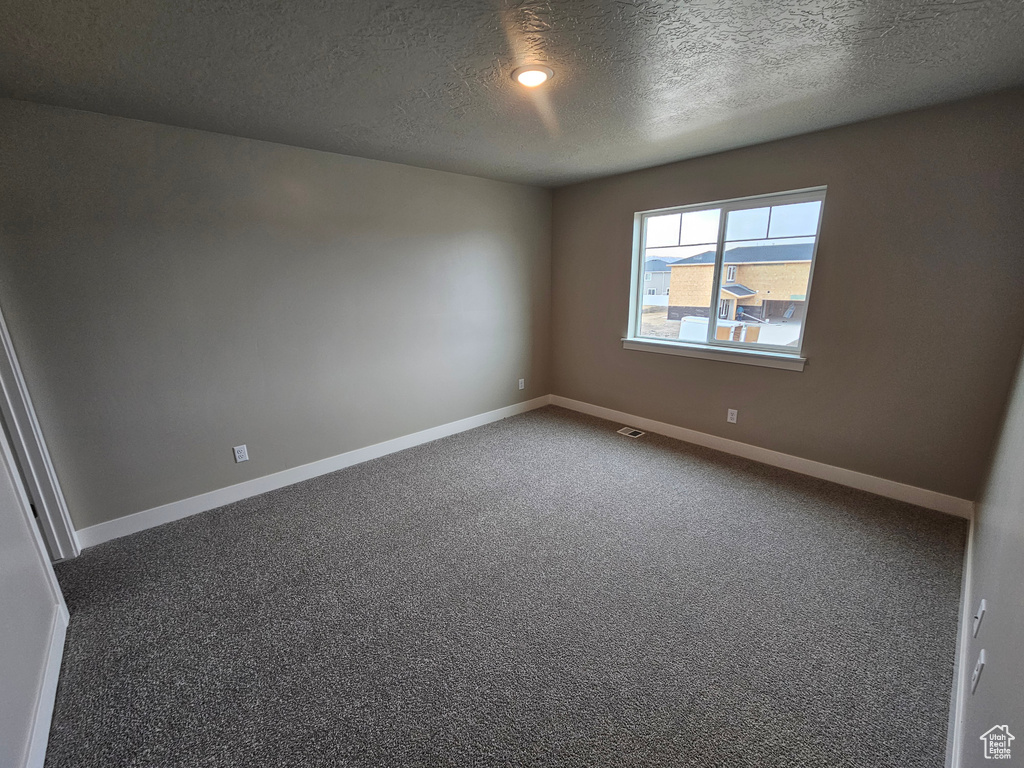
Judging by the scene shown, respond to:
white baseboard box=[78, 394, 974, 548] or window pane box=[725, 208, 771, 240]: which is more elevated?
window pane box=[725, 208, 771, 240]

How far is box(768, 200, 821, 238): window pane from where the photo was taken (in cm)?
281

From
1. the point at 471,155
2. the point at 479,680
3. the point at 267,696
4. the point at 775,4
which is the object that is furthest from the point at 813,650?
the point at 471,155

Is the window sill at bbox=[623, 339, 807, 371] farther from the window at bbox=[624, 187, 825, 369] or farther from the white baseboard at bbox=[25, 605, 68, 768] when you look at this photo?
the white baseboard at bbox=[25, 605, 68, 768]

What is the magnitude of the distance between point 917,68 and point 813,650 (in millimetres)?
2512

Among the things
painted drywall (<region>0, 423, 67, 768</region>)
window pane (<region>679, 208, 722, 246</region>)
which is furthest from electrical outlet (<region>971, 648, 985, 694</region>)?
window pane (<region>679, 208, 722, 246</region>)

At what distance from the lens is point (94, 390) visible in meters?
2.26

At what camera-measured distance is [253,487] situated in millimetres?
2863

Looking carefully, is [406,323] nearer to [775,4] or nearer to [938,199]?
[775,4]

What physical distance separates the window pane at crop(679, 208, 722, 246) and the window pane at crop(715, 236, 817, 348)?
0.19 meters

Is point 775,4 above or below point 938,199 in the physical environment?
above

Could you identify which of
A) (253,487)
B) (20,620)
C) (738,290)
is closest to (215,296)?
(253,487)

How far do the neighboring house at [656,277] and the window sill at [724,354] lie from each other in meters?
0.46

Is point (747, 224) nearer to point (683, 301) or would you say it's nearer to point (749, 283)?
point (749, 283)

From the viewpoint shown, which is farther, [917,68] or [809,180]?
[809,180]
